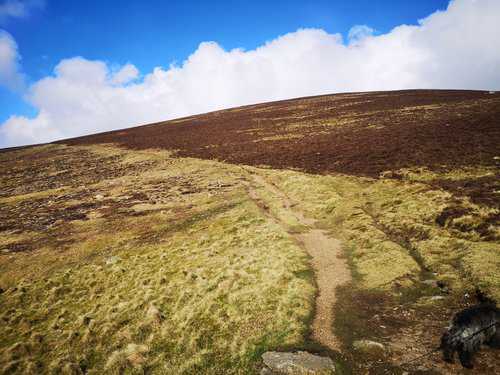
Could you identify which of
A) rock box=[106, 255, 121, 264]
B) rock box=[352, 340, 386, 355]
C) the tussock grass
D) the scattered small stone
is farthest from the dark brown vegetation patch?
rock box=[106, 255, 121, 264]

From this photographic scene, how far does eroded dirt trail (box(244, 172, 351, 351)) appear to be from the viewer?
1161 centimetres

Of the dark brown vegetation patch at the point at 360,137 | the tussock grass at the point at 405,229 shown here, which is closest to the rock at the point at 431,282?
the tussock grass at the point at 405,229

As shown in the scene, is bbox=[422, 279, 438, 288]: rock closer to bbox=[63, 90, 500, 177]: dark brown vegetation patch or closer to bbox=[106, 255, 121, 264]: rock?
bbox=[63, 90, 500, 177]: dark brown vegetation patch

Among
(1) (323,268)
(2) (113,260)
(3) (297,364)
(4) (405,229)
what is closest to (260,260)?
(1) (323,268)

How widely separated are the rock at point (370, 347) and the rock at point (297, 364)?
3.91 feet

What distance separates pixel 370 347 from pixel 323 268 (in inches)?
249

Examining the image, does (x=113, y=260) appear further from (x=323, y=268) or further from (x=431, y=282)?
(x=431, y=282)

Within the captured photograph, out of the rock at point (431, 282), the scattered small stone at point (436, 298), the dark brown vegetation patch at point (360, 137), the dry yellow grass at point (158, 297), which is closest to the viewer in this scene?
Result: the dry yellow grass at point (158, 297)

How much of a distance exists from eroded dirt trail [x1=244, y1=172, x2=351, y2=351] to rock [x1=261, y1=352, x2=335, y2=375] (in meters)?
0.91

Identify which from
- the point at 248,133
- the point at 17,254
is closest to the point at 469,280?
the point at 17,254

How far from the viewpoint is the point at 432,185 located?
2406cm

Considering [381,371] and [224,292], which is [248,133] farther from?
[381,371]

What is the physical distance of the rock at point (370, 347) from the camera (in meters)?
10.1

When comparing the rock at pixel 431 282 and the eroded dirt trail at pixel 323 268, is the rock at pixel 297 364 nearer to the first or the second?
the eroded dirt trail at pixel 323 268
